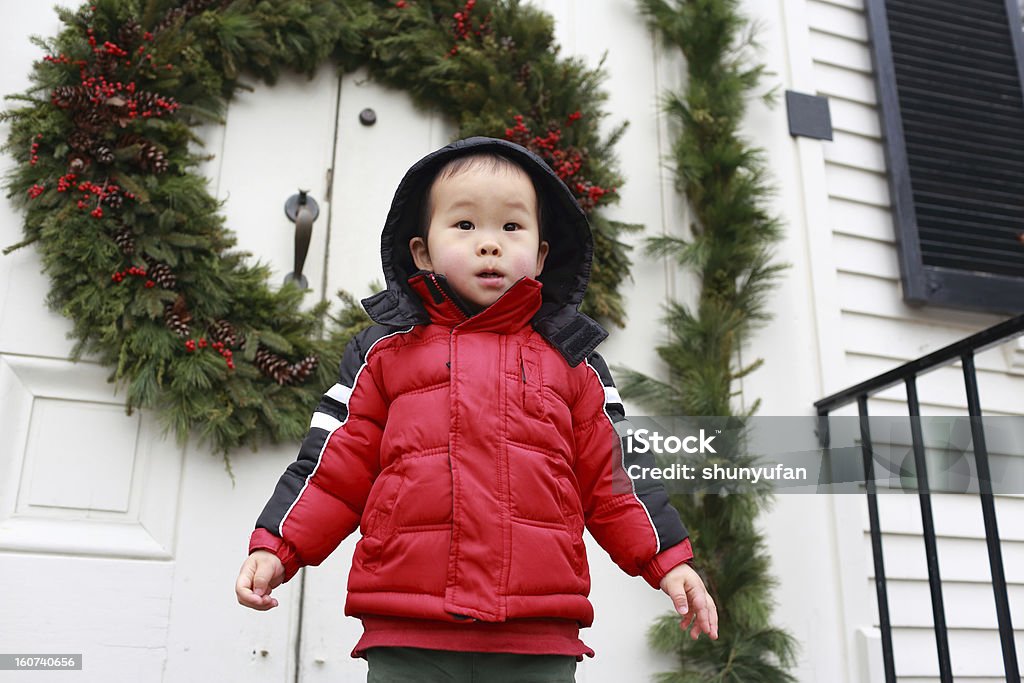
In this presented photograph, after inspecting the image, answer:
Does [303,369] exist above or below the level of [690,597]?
above

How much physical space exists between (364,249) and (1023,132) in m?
2.35

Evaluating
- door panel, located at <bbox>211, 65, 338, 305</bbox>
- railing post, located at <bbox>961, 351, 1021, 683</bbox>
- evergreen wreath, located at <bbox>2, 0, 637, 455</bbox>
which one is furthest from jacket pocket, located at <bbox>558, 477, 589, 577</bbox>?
door panel, located at <bbox>211, 65, 338, 305</bbox>

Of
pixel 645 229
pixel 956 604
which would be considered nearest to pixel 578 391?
pixel 645 229

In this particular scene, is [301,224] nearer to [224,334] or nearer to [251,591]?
[224,334]

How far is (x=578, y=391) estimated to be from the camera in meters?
1.55

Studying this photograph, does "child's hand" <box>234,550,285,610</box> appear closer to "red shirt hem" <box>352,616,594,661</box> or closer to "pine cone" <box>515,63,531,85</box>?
"red shirt hem" <box>352,616,594,661</box>

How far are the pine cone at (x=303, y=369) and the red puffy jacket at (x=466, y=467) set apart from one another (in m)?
0.48

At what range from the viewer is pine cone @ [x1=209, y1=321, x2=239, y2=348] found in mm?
1989

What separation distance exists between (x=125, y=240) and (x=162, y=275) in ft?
0.37

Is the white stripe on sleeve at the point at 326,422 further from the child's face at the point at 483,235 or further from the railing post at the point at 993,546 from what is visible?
the railing post at the point at 993,546

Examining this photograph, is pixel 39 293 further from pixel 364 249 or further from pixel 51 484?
pixel 364 249

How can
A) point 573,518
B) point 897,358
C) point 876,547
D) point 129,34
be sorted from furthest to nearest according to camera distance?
point 897,358
point 876,547
point 129,34
point 573,518

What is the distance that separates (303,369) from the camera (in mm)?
2041

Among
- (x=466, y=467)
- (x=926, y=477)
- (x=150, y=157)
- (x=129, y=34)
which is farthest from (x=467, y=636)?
(x=129, y=34)
